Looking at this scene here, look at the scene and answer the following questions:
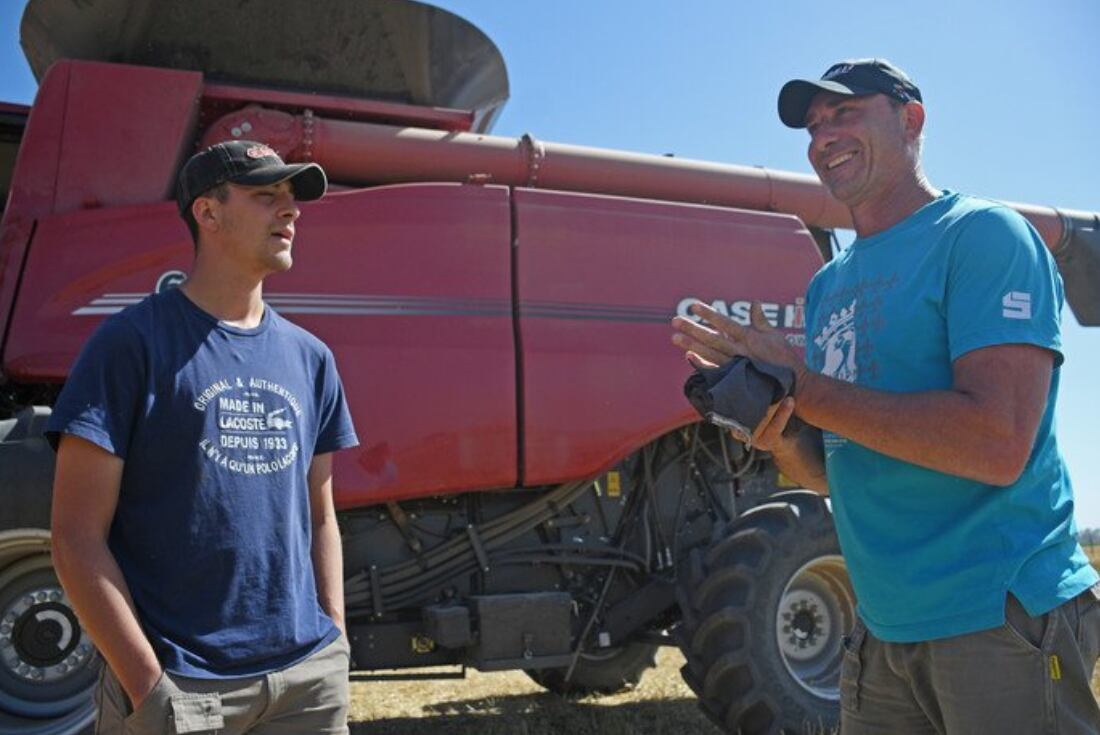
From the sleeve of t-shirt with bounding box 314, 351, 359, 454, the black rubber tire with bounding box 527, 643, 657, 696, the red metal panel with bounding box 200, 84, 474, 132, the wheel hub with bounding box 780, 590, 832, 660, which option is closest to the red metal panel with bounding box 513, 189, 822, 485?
the red metal panel with bounding box 200, 84, 474, 132

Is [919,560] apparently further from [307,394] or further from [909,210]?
[307,394]

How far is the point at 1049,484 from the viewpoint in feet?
7.07

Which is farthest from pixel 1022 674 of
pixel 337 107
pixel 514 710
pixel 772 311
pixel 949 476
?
pixel 514 710

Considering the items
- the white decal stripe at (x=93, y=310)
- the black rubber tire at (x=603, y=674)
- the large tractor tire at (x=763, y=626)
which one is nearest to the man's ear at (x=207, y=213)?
the white decal stripe at (x=93, y=310)

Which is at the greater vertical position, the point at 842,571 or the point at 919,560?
the point at 919,560

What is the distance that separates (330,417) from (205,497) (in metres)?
0.50

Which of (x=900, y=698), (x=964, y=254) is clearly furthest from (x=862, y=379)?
(x=900, y=698)

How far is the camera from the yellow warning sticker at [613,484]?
549 centimetres

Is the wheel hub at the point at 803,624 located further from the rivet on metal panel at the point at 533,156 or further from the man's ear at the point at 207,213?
the man's ear at the point at 207,213

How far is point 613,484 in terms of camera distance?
550 centimetres

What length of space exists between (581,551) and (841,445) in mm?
3052

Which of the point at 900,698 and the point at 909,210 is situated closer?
the point at 900,698

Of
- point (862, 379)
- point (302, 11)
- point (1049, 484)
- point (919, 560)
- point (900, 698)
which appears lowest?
point (900, 698)

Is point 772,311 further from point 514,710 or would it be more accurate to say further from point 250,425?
point 250,425
